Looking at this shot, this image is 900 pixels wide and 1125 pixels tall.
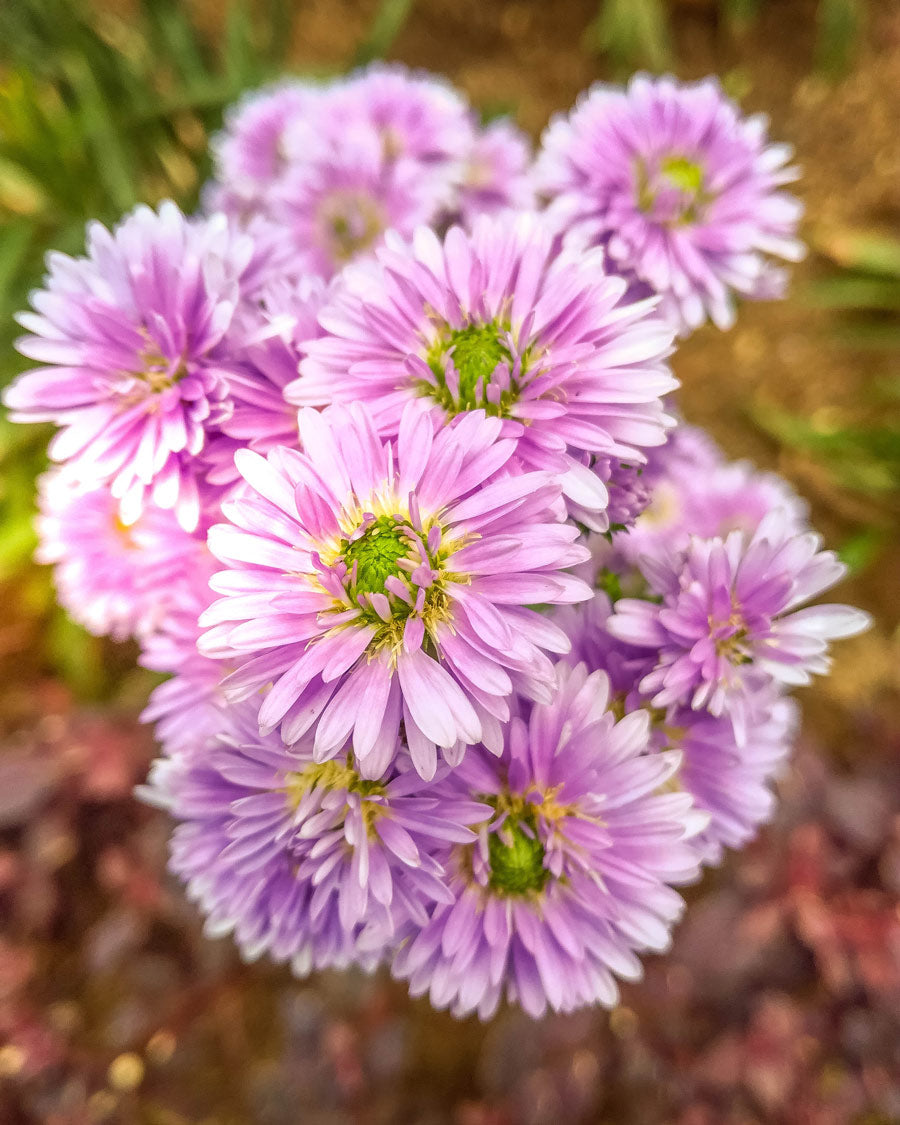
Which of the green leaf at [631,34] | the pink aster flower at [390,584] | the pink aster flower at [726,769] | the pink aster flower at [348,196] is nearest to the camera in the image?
the pink aster flower at [390,584]

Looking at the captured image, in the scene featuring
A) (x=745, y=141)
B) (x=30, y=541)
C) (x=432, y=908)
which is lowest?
(x=432, y=908)

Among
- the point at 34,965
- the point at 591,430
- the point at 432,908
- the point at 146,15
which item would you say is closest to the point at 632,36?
the point at 146,15

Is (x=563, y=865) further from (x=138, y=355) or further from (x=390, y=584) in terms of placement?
(x=138, y=355)

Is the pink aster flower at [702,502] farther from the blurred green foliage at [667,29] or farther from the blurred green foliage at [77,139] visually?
the blurred green foliage at [667,29]

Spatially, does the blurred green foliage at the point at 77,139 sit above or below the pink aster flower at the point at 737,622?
above

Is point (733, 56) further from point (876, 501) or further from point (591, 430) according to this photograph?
point (591, 430)

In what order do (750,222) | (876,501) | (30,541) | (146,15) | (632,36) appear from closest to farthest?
(750,222) < (30,541) < (146,15) < (876,501) < (632,36)

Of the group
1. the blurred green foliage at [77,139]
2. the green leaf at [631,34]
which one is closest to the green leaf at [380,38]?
the blurred green foliage at [77,139]
